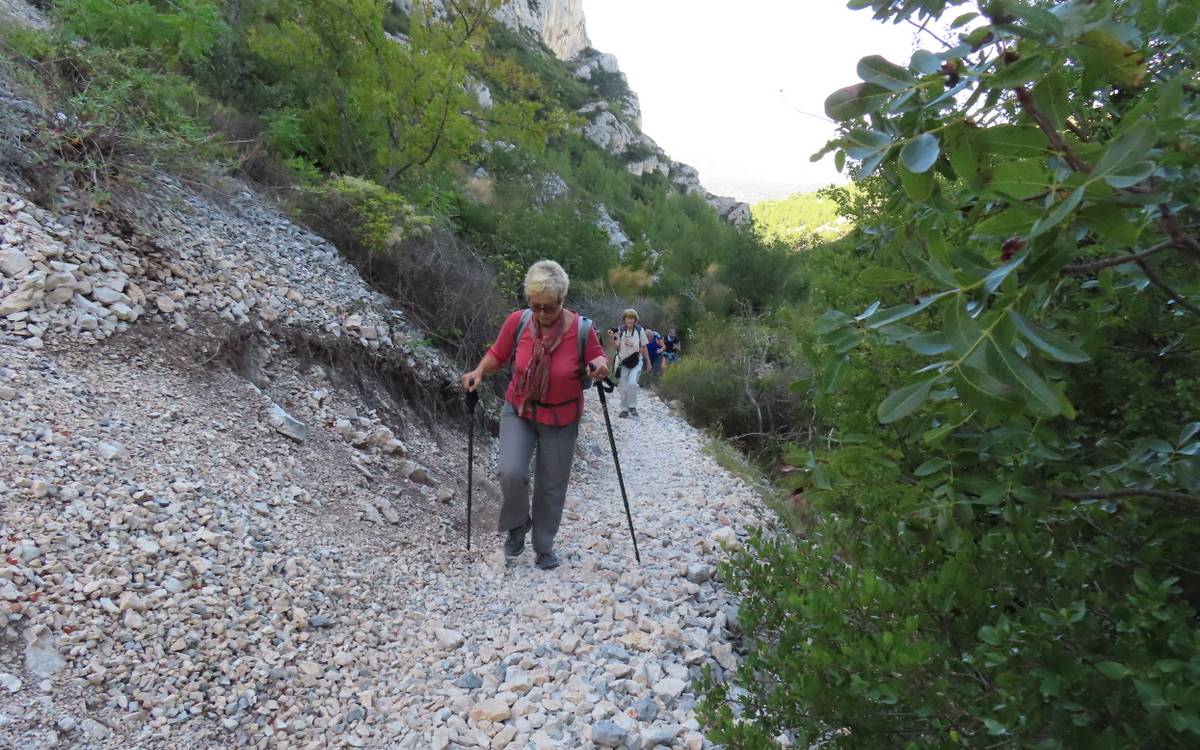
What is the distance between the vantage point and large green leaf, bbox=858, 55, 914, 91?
1064 millimetres

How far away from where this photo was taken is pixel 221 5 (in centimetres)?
1058

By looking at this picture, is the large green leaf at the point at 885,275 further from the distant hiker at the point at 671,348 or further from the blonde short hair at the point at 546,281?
the distant hiker at the point at 671,348

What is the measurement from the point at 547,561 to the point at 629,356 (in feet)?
19.4

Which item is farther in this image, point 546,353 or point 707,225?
point 707,225

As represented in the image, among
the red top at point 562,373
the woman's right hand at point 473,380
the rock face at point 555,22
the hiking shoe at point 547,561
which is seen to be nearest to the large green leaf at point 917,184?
the red top at point 562,373

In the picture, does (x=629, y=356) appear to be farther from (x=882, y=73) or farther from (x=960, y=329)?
(x=960, y=329)

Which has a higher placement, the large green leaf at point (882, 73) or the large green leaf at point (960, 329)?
the large green leaf at point (882, 73)

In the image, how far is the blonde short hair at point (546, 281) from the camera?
4.02m

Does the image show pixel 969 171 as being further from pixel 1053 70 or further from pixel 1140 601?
pixel 1140 601

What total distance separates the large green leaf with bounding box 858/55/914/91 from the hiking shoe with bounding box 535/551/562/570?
149 inches

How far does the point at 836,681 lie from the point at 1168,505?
0.79m

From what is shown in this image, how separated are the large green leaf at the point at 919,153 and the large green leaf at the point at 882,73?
158mm

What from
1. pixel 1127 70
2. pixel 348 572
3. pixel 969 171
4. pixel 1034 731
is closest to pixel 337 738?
pixel 348 572

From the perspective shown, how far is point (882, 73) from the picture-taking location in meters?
1.08
